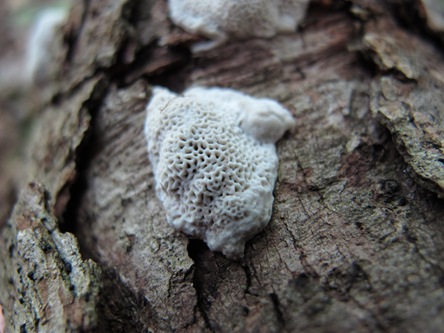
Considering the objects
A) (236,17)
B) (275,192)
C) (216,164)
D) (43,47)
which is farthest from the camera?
(43,47)

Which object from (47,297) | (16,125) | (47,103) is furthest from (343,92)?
(16,125)

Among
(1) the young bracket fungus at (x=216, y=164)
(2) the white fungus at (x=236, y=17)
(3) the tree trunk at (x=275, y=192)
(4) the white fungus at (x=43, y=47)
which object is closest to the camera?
(3) the tree trunk at (x=275, y=192)

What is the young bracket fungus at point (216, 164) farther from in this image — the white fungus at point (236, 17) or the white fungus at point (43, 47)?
the white fungus at point (43, 47)

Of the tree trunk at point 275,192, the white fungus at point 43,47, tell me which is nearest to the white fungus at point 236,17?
the tree trunk at point 275,192

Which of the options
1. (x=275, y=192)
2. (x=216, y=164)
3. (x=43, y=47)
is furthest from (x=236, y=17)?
(x=43, y=47)

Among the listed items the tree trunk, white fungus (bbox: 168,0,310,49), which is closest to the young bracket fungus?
the tree trunk

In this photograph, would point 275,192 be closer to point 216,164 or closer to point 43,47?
point 216,164

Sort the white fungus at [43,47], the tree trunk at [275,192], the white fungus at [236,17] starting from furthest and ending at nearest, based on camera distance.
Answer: the white fungus at [43,47], the white fungus at [236,17], the tree trunk at [275,192]

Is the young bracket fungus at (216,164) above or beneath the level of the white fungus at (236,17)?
beneath
